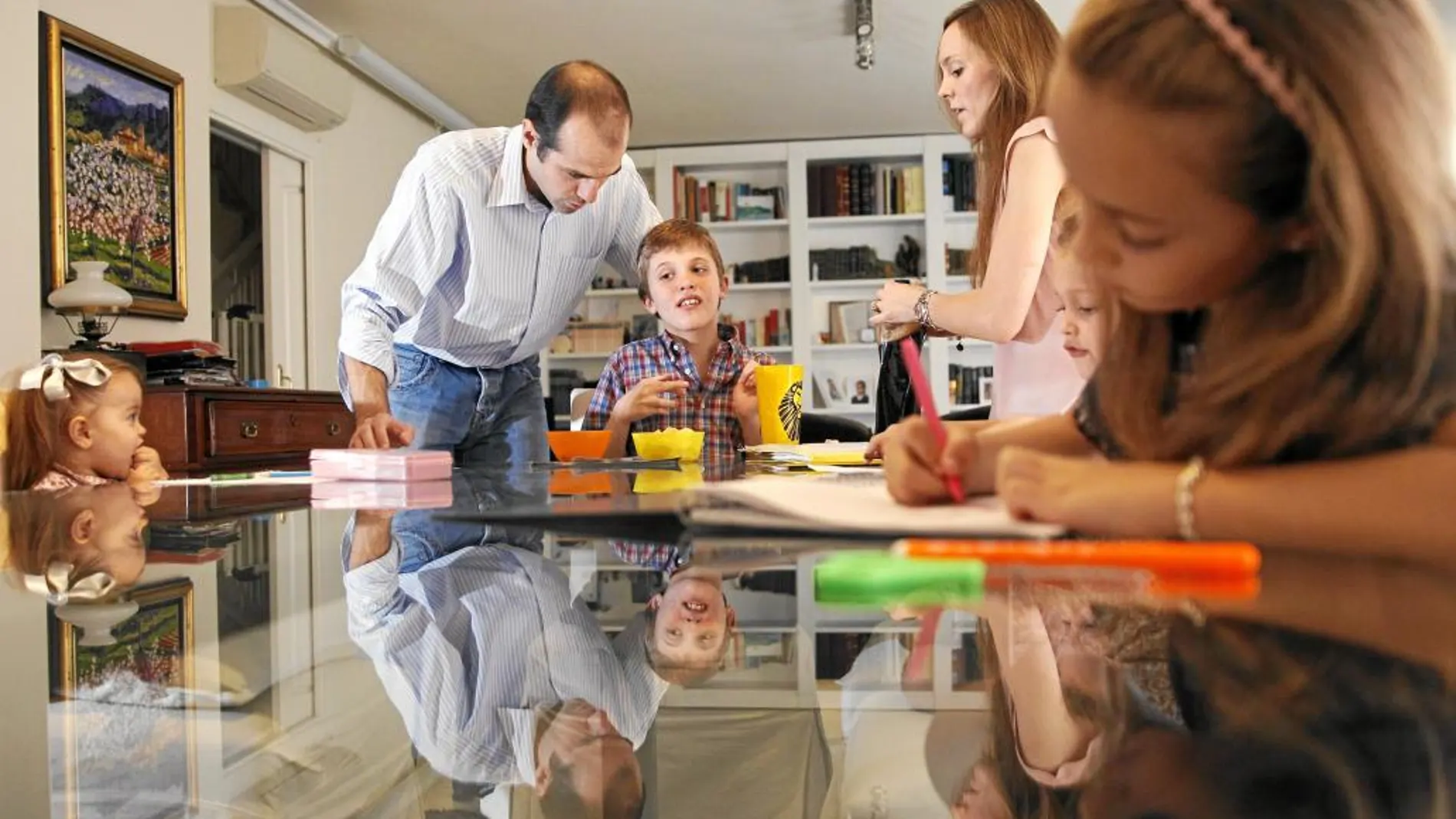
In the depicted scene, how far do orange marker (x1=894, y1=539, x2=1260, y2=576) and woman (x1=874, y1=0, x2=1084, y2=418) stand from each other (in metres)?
1.19

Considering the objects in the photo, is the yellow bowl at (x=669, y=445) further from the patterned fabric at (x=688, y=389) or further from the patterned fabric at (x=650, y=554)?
the patterned fabric at (x=650, y=554)

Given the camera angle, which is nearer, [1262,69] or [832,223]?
[1262,69]

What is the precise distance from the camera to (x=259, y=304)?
17.7 feet

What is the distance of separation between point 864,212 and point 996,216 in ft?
17.9

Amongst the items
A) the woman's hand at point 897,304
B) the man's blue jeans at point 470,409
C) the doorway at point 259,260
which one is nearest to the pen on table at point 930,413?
the woman's hand at point 897,304

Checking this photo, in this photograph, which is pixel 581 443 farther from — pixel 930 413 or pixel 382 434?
pixel 930 413

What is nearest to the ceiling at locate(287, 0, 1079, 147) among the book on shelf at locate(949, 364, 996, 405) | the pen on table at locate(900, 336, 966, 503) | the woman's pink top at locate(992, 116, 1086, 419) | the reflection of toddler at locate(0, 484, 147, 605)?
the book on shelf at locate(949, 364, 996, 405)

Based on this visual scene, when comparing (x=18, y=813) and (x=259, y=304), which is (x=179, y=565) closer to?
(x=18, y=813)

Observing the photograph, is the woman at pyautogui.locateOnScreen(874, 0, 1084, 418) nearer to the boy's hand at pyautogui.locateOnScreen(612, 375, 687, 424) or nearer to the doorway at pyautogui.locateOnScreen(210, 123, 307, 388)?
the boy's hand at pyautogui.locateOnScreen(612, 375, 687, 424)

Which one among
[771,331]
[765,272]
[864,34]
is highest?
[864,34]

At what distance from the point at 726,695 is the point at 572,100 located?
2.07m

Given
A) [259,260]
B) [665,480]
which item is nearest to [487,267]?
[665,480]

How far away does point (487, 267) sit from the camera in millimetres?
2436

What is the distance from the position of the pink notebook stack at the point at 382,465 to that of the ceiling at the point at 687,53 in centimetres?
376
